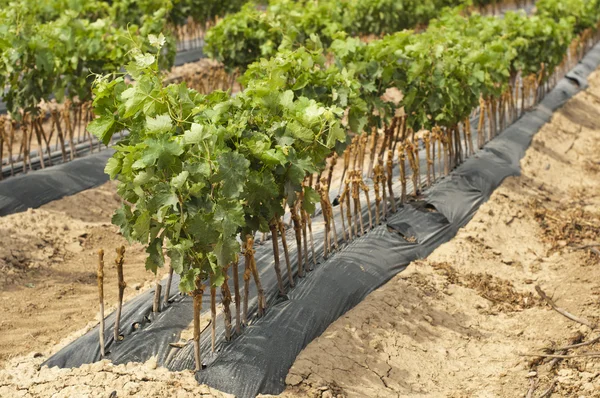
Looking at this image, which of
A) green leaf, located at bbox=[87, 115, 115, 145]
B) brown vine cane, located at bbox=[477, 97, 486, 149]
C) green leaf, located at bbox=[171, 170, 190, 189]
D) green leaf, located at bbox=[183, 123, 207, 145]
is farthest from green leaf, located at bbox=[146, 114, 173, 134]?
brown vine cane, located at bbox=[477, 97, 486, 149]

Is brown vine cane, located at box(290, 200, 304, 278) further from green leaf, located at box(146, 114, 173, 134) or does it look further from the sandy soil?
the sandy soil

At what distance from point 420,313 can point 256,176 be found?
2.15 m

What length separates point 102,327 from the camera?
16.6ft

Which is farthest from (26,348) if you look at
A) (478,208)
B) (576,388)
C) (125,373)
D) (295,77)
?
(478,208)

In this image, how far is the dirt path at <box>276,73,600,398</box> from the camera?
5.23 meters

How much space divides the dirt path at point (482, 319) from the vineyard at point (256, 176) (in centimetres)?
19

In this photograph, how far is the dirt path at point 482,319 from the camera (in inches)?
206

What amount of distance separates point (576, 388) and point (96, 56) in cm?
655

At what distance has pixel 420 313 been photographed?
618 centimetres

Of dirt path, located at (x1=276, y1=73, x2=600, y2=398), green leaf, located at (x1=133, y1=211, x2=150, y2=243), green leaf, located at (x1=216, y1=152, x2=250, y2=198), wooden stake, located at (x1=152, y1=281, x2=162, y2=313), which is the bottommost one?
dirt path, located at (x1=276, y1=73, x2=600, y2=398)

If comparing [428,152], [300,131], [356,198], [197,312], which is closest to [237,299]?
[197,312]

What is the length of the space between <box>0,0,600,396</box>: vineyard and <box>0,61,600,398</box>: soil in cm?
21

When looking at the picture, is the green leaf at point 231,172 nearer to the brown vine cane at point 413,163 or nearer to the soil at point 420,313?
the soil at point 420,313

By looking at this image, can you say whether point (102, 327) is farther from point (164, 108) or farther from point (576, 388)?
point (576, 388)
